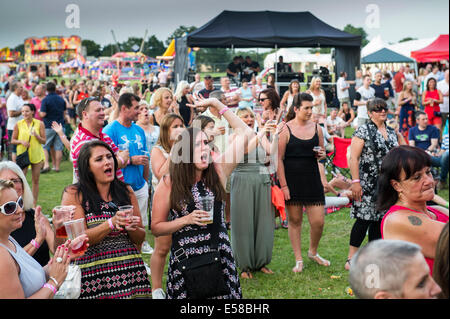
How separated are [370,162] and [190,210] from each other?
2477 mm

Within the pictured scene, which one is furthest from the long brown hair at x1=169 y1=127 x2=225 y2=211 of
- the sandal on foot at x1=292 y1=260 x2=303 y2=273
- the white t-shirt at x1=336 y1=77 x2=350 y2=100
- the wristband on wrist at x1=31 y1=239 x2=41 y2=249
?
the white t-shirt at x1=336 y1=77 x2=350 y2=100

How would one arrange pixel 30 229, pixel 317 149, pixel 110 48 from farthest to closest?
pixel 110 48 < pixel 317 149 < pixel 30 229

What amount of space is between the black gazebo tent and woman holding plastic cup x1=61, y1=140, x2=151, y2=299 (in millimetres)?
12587

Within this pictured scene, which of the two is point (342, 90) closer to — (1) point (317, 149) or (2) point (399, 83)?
(2) point (399, 83)

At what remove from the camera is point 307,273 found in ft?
17.0

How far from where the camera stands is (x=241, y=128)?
11.5 ft

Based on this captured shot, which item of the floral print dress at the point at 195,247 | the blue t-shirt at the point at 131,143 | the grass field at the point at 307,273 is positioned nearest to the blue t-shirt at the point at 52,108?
the grass field at the point at 307,273

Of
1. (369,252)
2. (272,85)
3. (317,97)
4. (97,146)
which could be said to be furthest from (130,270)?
(272,85)

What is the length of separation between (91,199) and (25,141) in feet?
17.7

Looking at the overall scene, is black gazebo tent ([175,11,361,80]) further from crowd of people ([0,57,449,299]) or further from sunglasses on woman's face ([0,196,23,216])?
sunglasses on woman's face ([0,196,23,216])

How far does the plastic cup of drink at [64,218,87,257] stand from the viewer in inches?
101

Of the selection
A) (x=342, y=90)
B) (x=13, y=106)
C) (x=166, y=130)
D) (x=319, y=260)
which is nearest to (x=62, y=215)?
(x=166, y=130)

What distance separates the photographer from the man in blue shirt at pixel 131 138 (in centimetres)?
507

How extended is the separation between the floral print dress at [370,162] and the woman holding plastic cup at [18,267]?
3.23 m
